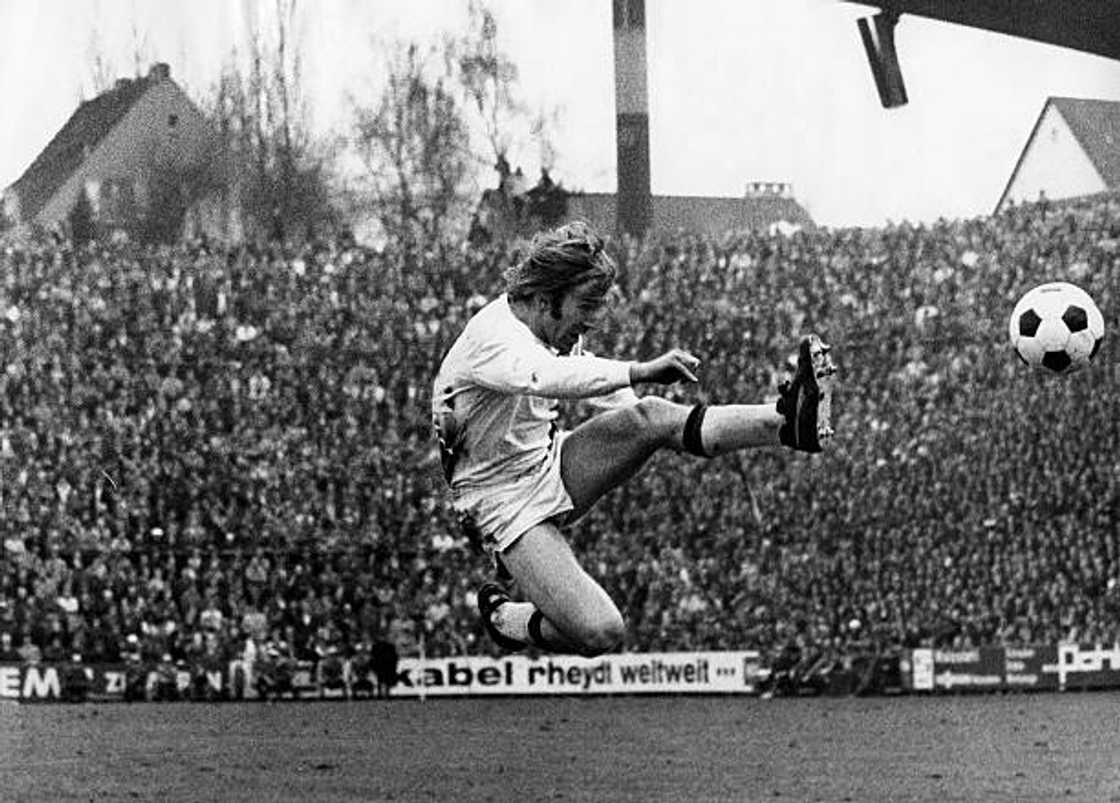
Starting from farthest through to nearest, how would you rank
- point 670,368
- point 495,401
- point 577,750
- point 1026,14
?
1. point 577,750
2. point 1026,14
3. point 495,401
4. point 670,368

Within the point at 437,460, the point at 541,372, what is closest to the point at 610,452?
the point at 541,372

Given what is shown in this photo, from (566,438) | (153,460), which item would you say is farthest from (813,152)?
(566,438)

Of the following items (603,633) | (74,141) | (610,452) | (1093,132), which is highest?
(74,141)

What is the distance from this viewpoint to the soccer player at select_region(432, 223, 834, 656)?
23.9 ft

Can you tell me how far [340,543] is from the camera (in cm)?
2936

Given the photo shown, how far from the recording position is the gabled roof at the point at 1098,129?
1325 inches

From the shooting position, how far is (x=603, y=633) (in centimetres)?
751

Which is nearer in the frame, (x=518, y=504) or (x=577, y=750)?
(x=518, y=504)

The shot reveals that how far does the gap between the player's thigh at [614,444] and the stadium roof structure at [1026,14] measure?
35.0 ft

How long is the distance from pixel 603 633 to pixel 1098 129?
29.1m

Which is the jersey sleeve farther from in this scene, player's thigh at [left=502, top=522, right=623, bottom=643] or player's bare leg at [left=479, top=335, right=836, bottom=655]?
player's thigh at [left=502, top=522, right=623, bottom=643]

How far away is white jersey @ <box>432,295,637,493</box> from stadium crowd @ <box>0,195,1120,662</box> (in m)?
19.3

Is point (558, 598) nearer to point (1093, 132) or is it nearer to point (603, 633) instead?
point (603, 633)

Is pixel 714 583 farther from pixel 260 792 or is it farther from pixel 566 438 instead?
pixel 566 438
